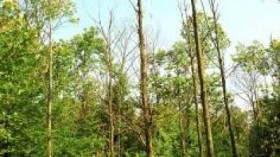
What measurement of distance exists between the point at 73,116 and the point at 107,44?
518 centimetres

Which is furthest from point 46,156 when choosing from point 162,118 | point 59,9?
point 162,118

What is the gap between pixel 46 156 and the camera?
70.5 feet

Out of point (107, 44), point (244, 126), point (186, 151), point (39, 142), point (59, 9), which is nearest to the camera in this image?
point (39, 142)

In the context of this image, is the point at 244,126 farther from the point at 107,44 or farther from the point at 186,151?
the point at 107,44

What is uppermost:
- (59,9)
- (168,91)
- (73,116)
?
(59,9)

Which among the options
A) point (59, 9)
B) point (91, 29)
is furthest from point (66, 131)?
point (91, 29)

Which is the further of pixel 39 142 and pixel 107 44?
pixel 107 44

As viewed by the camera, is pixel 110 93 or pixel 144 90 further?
pixel 110 93

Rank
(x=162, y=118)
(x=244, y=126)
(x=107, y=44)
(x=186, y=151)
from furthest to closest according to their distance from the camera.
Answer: (x=244, y=126) → (x=186, y=151) → (x=107, y=44) → (x=162, y=118)

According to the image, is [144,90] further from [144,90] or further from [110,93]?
[110,93]

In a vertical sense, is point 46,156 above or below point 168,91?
below

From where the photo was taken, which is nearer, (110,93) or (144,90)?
(144,90)

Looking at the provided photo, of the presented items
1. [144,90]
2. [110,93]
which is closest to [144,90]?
[144,90]

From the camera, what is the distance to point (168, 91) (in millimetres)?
39250
